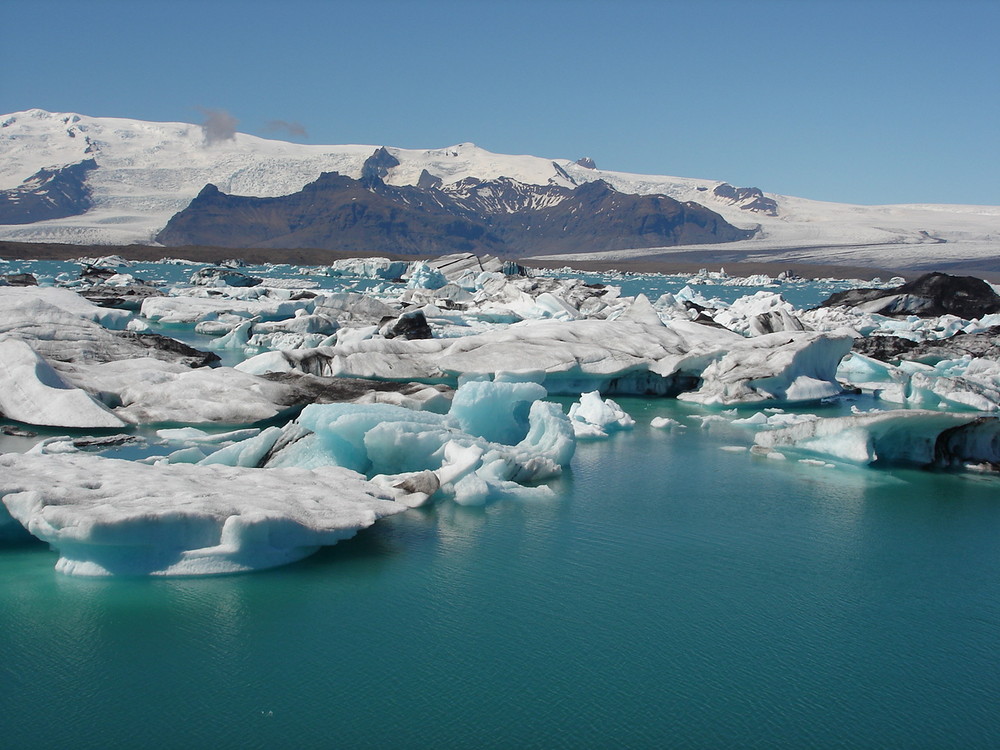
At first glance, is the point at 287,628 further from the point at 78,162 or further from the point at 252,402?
the point at 78,162

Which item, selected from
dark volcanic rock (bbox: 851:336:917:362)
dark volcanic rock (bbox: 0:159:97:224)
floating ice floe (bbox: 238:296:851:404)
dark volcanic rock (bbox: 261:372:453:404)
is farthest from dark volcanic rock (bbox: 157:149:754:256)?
dark volcanic rock (bbox: 261:372:453:404)

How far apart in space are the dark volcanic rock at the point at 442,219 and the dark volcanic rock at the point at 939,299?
83.8 meters

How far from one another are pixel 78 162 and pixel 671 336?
10926 cm

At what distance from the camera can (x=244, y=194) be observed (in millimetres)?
112000

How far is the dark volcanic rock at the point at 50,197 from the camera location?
9731cm

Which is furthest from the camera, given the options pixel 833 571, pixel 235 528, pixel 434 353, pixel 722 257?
pixel 722 257

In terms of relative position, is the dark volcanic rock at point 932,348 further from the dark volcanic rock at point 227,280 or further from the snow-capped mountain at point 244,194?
the snow-capped mountain at point 244,194

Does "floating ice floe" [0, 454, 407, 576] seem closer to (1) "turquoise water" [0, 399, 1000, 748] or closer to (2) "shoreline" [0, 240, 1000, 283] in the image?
(1) "turquoise water" [0, 399, 1000, 748]

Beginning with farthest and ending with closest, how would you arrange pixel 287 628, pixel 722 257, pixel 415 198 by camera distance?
pixel 415 198 < pixel 722 257 < pixel 287 628

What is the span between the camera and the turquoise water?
305 centimetres

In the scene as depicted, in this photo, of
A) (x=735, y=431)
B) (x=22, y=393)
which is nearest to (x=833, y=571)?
(x=735, y=431)

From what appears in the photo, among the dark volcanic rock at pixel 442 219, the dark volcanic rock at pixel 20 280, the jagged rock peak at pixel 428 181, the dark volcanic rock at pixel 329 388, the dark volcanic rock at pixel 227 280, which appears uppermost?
the jagged rock peak at pixel 428 181

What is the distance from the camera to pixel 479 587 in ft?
14.0

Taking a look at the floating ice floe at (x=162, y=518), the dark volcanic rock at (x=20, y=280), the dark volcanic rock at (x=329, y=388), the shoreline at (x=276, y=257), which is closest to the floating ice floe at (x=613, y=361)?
the dark volcanic rock at (x=329, y=388)
